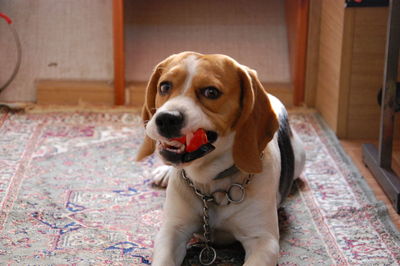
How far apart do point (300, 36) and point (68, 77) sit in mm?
1326

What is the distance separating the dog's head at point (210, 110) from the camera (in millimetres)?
1742

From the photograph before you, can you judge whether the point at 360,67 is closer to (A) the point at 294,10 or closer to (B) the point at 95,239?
(A) the point at 294,10

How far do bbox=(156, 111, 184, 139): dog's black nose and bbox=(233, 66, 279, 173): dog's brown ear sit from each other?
0.74 feet

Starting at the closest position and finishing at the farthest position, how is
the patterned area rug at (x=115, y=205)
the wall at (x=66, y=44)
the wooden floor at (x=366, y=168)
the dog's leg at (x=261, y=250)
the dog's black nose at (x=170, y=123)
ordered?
1. the dog's black nose at (x=170, y=123)
2. the dog's leg at (x=261, y=250)
3. the patterned area rug at (x=115, y=205)
4. the wooden floor at (x=366, y=168)
5. the wall at (x=66, y=44)

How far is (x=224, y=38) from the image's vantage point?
3.88 m

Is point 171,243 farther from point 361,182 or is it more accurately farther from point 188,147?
point 361,182

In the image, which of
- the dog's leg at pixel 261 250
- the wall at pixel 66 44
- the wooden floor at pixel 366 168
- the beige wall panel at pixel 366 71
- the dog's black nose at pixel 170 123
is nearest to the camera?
the dog's black nose at pixel 170 123

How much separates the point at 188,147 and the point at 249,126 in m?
0.21

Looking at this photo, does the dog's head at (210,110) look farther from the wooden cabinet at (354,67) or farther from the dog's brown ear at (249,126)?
the wooden cabinet at (354,67)

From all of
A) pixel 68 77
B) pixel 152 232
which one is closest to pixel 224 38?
pixel 68 77

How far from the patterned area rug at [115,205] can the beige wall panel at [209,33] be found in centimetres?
59

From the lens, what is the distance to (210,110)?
180cm

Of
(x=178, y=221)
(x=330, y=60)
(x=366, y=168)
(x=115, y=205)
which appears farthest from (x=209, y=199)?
(x=330, y=60)

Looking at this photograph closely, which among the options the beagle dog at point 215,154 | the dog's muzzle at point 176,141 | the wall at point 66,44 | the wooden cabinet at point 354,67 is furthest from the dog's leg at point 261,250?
the wall at point 66,44
